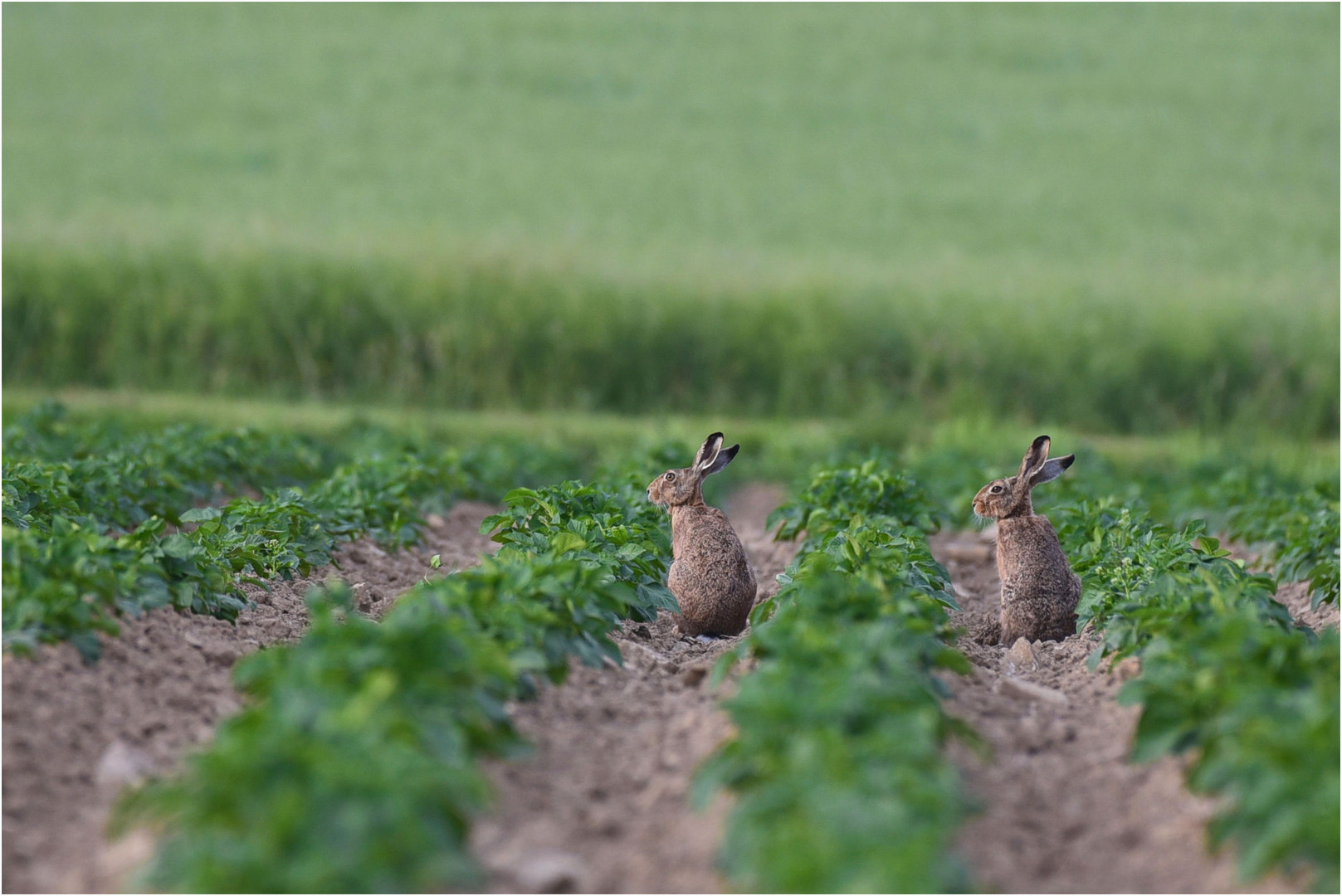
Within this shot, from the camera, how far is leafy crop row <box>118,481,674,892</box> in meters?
2.76

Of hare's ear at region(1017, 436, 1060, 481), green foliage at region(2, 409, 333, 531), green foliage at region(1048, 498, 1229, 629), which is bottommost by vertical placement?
green foliage at region(2, 409, 333, 531)

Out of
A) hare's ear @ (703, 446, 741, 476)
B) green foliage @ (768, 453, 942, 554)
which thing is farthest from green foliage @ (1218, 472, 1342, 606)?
hare's ear @ (703, 446, 741, 476)

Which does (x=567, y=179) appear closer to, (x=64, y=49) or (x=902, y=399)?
(x=902, y=399)

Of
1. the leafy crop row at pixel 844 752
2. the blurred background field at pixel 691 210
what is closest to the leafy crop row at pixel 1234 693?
the leafy crop row at pixel 844 752

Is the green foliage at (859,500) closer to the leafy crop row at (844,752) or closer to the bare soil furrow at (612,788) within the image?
the bare soil furrow at (612,788)

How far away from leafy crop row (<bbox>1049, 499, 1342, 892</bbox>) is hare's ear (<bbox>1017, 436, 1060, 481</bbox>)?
52 centimetres

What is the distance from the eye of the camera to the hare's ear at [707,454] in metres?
5.88

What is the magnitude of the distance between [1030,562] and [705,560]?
1.46 m

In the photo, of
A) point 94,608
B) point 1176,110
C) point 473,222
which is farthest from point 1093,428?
point 1176,110

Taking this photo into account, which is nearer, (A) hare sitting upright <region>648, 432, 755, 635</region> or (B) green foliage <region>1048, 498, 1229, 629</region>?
(B) green foliage <region>1048, 498, 1229, 629</region>

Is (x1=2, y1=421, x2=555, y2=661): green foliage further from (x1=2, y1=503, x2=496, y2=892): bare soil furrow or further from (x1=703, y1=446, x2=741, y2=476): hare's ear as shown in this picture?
(x1=703, y1=446, x2=741, y2=476): hare's ear

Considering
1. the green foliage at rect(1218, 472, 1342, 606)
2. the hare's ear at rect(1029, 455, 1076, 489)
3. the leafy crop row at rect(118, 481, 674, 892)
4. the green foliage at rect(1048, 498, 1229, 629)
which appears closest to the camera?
the leafy crop row at rect(118, 481, 674, 892)

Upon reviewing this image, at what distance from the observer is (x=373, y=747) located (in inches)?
118

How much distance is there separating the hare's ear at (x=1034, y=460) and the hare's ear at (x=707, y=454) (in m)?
1.37
